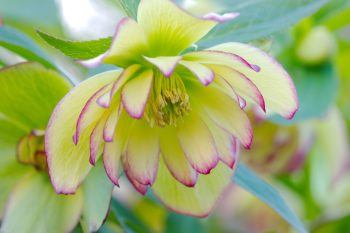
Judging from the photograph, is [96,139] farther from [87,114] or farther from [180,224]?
[180,224]

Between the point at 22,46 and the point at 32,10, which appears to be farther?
the point at 32,10

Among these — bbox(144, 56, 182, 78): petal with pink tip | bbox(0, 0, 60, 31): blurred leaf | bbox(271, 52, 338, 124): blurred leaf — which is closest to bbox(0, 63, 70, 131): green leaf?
bbox(144, 56, 182, 78): petal with pink tip

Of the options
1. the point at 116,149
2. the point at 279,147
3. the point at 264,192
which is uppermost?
the point at 116,149

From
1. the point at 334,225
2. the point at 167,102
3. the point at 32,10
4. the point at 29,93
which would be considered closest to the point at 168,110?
the point at 167,102

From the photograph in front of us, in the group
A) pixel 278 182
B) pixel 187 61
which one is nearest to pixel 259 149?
pixel 278 182

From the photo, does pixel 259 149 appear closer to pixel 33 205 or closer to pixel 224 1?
pixel 224 1

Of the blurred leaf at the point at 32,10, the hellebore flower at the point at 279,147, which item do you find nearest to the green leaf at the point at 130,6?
the blurred leaf at the point at 32,10

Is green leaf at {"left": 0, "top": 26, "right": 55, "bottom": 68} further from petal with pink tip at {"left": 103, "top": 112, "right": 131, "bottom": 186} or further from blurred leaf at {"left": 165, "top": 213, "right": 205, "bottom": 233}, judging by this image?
blurred leaf at {"left": 165, "top": 213, "right": 205, "bottom": 233}

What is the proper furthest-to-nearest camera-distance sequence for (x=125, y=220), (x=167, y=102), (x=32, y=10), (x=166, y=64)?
1. (x=32, y=10)
2. (x=125, y=220)
3. (x=167, y=102)
4. (x=166, y=64)
